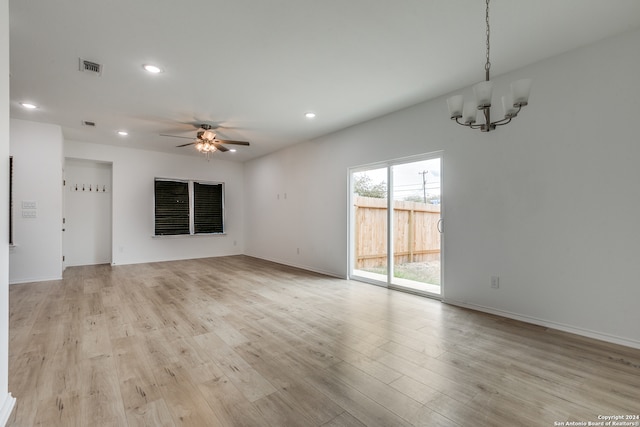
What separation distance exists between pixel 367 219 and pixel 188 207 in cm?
490

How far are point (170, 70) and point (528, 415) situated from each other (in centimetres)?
419

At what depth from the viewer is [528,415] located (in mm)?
1661

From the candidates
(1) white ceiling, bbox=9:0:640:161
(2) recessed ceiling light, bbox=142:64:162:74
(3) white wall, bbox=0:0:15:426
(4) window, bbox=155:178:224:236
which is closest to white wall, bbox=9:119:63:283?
(1) white ceiling, bbox=9:0:640:161

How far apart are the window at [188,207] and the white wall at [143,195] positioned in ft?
0.58

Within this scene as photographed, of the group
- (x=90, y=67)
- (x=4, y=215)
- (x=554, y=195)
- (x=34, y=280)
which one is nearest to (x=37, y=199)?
(x=34, y=280)

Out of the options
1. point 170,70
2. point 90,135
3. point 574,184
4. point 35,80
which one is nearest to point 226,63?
point 170,70

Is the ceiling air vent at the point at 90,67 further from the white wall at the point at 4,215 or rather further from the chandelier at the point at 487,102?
the chandelier at the point at 487,102

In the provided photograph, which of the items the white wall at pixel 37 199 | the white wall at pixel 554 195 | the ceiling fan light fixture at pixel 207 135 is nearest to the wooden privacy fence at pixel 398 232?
the white wall at pixel 554 195

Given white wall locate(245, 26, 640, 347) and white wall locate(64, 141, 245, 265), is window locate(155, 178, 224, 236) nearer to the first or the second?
white wall locate(64, 141, 245, 265)

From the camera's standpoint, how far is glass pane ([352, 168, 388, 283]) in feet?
15.5

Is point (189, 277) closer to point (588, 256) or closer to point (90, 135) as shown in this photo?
point (90, 135)

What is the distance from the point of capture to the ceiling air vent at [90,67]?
2.96 m

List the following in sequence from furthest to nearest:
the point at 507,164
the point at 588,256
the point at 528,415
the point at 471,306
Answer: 1. the point at 471,306
2. the point at 507,164
3. the point at 588,256
4. the point at 528,415

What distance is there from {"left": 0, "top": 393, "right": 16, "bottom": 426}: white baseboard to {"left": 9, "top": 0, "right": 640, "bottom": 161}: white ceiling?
8.86ft
